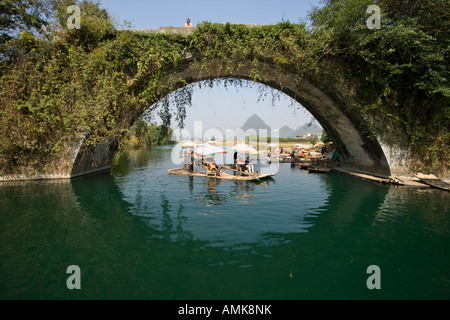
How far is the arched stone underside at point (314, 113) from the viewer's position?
1427 cm

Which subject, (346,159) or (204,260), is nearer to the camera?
(204,260)

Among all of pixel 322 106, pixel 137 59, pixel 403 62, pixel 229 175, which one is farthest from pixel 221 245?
pixel 403 62

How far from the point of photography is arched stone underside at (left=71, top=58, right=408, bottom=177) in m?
14.3

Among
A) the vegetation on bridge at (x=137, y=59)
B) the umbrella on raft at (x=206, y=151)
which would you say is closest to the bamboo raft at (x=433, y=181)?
the vegetation on bridge at (x=137, y=59)

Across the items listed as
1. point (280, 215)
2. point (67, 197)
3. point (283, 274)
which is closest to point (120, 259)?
point (283, 274)

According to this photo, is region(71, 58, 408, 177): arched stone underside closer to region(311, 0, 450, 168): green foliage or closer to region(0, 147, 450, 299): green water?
region(311, 0, 450, 168): green foliage

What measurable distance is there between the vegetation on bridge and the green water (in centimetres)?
352

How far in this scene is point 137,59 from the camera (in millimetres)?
12617

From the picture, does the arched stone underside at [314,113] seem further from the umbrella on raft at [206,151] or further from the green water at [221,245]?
the umbrella on raft at [206,151]

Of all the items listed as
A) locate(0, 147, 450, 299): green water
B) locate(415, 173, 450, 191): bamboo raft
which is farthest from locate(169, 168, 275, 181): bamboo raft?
locate(415, 173, 450, 191): bamboo raft

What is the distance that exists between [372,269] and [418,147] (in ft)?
42.0

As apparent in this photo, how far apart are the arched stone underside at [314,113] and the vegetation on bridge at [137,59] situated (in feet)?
2.80

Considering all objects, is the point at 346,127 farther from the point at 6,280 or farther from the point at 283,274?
the point at 6,280

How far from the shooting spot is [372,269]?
5086 millimetres
